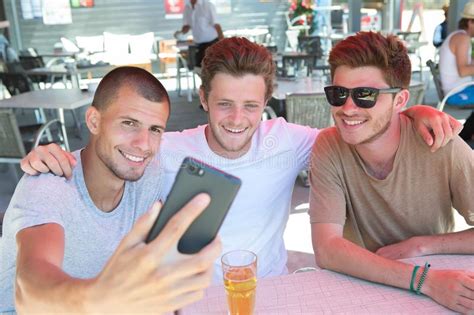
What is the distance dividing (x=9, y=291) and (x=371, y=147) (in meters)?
1.29

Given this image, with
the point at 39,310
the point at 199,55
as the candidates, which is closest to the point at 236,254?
the point at 39,310

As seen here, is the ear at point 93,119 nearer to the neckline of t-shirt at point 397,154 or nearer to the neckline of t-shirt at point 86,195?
the neckline of t-shirt at point 86,195

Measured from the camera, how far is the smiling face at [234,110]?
73.0 inches

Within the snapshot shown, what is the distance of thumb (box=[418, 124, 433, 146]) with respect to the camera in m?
1.65

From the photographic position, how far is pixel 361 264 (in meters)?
1.44

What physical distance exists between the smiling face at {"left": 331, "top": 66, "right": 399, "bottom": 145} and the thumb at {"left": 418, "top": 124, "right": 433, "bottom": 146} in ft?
0.41

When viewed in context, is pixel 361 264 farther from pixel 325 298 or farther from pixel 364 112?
pixel 364 112

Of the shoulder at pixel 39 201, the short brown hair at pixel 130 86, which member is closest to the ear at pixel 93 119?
the short brown hair at pixel 130 86

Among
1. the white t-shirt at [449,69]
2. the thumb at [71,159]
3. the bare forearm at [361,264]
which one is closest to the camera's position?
the bare forearm at [361,264]

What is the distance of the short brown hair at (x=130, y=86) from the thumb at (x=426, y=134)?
0.90 metres

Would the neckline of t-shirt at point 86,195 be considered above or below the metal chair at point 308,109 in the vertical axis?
above

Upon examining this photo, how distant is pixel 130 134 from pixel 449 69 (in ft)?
13.4

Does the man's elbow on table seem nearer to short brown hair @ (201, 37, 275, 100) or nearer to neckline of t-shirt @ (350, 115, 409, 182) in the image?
neckline of t-shirt @ (350, 115, 409, 182)

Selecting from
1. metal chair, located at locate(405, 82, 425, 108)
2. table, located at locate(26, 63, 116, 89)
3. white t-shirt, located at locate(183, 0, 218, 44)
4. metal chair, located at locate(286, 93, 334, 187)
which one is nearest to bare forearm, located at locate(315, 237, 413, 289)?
metal chair, located at locate(286, 93, 334, 187)
